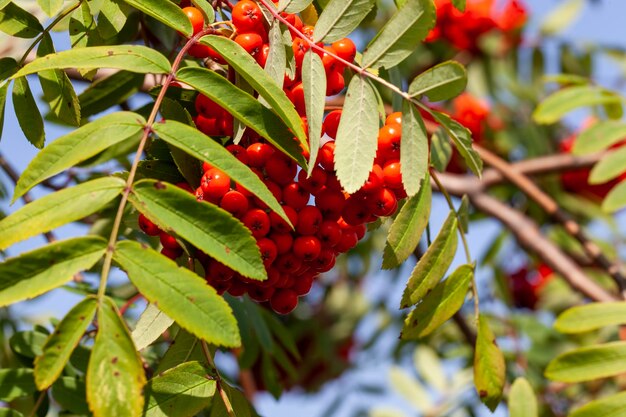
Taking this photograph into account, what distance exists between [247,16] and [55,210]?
45cm

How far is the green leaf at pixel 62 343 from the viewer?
0.91 m

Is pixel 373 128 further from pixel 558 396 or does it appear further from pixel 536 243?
pixel 558 396

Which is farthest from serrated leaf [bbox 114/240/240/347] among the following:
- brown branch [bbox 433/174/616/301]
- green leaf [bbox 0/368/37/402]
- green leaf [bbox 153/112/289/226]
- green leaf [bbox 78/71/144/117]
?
brown branch [bbox 433/174/616/301]

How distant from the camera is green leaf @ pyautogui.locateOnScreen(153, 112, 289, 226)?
1059 millimetres

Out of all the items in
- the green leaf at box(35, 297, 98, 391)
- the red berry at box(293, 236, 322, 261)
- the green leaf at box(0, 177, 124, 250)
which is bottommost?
the red berry at box(293, 236, 322, 261)

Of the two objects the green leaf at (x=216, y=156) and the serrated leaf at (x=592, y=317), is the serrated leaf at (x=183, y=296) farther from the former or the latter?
the serrated leaf at (x=592, y=317)

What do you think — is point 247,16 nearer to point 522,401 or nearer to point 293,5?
point 293,5

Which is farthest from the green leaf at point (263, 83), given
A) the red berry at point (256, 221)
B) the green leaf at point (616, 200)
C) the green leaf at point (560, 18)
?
the green leaf at point (560, 18)

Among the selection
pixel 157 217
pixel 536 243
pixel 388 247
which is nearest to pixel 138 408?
pixel 157 217

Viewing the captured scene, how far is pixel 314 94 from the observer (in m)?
1.18

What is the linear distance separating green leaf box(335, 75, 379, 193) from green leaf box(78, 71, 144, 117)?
0.65m

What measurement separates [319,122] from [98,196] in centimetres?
34

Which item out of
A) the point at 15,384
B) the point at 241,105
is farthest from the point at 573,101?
the point at 15,384

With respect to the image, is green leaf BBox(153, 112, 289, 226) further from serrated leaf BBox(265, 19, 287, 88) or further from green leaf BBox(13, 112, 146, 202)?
serrated leaf BBox(265, 19, 287, 88)
